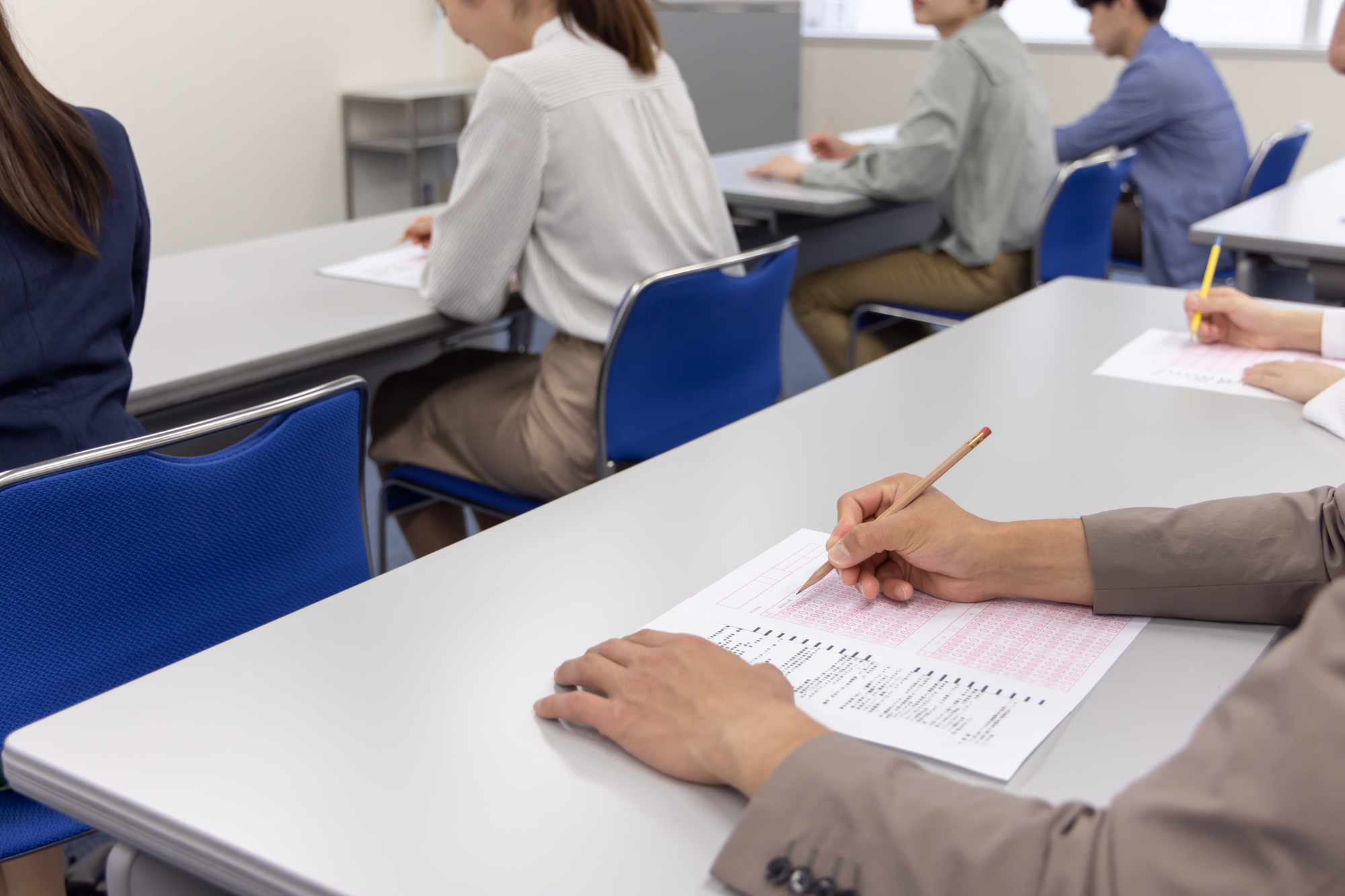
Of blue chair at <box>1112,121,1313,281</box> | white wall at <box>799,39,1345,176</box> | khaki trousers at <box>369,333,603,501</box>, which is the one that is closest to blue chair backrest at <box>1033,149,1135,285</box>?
blue chair at <box>1112,121,1313,281</box>

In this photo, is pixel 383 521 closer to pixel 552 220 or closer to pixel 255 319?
pixel 255 319

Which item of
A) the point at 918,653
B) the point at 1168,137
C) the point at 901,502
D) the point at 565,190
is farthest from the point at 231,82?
the point at 918,653

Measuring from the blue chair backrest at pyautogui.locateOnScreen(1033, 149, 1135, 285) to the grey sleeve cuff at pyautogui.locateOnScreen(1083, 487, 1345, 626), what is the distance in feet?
7.06

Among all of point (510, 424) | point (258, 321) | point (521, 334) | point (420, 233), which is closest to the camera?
point (258, 321)

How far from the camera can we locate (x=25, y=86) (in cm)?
131

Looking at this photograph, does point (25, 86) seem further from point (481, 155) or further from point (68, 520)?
point (481, 155)

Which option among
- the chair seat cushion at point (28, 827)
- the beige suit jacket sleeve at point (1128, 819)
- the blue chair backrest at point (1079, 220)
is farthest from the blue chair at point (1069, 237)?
the beige suit jacket sleeve at point (1128, 819)

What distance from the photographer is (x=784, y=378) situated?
3.88 m

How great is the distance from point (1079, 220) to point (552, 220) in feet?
5.57

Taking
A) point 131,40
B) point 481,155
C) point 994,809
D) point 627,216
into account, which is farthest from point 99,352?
point 131,40

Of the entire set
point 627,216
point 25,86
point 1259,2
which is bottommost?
point 627,216

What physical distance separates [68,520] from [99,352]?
0.44m

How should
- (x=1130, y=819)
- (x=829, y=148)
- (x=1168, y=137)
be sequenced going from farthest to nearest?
1. (x=1168, y=137)
2. (x=829, y=148)
3. (x=1130, y=819)

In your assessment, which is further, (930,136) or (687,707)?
(930,136)
